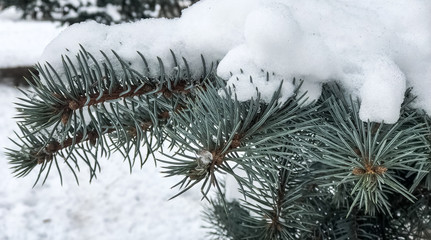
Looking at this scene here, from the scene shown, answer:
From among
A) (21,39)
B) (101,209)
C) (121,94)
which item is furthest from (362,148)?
(21,39)

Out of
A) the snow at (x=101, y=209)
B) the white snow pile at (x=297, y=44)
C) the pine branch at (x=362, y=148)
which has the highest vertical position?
the snow at (x=101, y=209)

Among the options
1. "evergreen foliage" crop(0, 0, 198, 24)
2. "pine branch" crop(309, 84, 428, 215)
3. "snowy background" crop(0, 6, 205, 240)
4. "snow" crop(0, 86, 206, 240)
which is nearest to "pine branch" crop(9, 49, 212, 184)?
"pine branch" crop(309, 84, 428, 215)

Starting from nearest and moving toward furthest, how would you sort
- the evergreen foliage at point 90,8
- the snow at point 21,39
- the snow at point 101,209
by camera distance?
1. the snow at point 101,209
2. the evergreen foliage at point 90,8
3. the snow at point 21,39

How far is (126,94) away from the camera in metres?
0.62

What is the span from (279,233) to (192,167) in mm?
390

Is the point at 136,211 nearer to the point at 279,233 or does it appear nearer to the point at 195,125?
the point at 279,233

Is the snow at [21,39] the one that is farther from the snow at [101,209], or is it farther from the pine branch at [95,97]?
the pine branch at [95,97]

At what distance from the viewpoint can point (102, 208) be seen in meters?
3.35

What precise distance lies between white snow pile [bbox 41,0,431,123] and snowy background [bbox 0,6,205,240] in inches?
97.0

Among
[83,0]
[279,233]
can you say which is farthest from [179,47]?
[83,0]

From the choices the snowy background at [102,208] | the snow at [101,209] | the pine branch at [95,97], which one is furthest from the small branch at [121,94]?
the snowy background at [102,208]

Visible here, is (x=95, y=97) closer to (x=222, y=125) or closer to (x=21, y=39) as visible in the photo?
(x=222, y=125)

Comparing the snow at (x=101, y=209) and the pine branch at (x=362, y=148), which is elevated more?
the snow at (x=101, y=209)

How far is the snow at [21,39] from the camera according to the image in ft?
23.0
